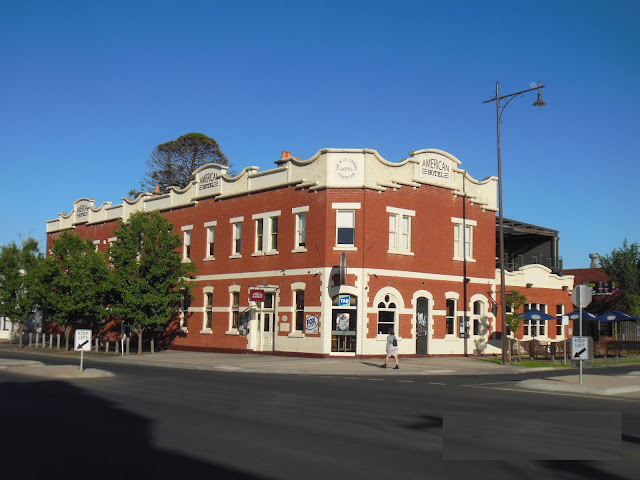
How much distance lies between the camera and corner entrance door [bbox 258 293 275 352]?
1407 inches

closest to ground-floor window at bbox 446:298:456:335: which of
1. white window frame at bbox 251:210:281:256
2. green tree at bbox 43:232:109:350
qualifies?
white window frame at bbox 251:210:281:256

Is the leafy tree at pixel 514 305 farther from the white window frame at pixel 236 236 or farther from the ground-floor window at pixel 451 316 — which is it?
the white window frame at pixel 236 236

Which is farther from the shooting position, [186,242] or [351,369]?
[186,242]

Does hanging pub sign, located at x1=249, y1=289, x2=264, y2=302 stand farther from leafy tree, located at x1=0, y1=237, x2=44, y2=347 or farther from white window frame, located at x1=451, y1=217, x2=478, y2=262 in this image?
leafy tree, located at x1=0, y1=237, x2=44, y2=347

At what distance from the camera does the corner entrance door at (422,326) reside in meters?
35.0

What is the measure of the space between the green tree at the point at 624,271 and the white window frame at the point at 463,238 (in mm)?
19533

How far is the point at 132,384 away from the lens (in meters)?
18.8

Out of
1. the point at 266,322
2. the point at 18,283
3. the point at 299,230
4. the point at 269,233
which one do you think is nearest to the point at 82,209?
the point at 18,283

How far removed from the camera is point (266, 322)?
3631 centimetres

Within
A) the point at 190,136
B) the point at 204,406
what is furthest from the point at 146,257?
the point at 190,136

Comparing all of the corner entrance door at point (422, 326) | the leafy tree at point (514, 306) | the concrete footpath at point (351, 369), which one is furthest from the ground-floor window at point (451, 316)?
the leafy tree at point (514, 306)

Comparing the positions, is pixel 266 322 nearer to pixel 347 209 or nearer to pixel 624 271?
pixel 347 209

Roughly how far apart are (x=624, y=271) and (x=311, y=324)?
1226 inches

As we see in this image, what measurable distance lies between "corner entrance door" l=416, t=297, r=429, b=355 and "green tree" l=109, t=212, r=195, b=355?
12.6m
